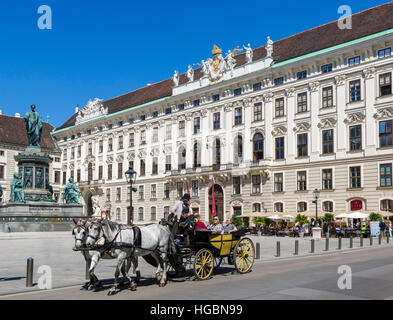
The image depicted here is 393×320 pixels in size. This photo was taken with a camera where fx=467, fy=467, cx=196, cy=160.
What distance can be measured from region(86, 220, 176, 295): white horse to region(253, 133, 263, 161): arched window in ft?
122

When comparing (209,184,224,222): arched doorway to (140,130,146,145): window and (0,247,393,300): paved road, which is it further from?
(0,247,393,300): paved road

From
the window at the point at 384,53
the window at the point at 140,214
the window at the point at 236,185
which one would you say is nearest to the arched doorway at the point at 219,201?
the window at the point at 236,185

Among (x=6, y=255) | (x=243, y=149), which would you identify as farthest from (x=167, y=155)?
(x=6, y=255)

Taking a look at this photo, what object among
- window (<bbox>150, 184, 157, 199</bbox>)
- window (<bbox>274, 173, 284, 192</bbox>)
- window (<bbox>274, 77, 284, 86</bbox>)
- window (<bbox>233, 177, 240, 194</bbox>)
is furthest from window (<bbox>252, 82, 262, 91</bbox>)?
window (<bbox>150, 184, 157, 199</bbox>)

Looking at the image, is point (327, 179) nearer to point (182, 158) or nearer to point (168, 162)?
point (182, 158)

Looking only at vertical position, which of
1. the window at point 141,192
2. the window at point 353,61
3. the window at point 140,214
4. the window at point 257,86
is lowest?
the window at point 140,214

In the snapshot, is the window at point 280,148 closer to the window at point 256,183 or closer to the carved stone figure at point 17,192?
the window at point 256,183

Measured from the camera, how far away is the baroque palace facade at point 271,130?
131ft

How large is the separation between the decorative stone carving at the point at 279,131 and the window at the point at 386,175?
10.5 m

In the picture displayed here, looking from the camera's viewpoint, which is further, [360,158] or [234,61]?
[234,61]

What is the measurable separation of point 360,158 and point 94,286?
3404 cm

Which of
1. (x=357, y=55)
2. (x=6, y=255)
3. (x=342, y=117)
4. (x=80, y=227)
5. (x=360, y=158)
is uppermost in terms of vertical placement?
(x=357, y=55)
